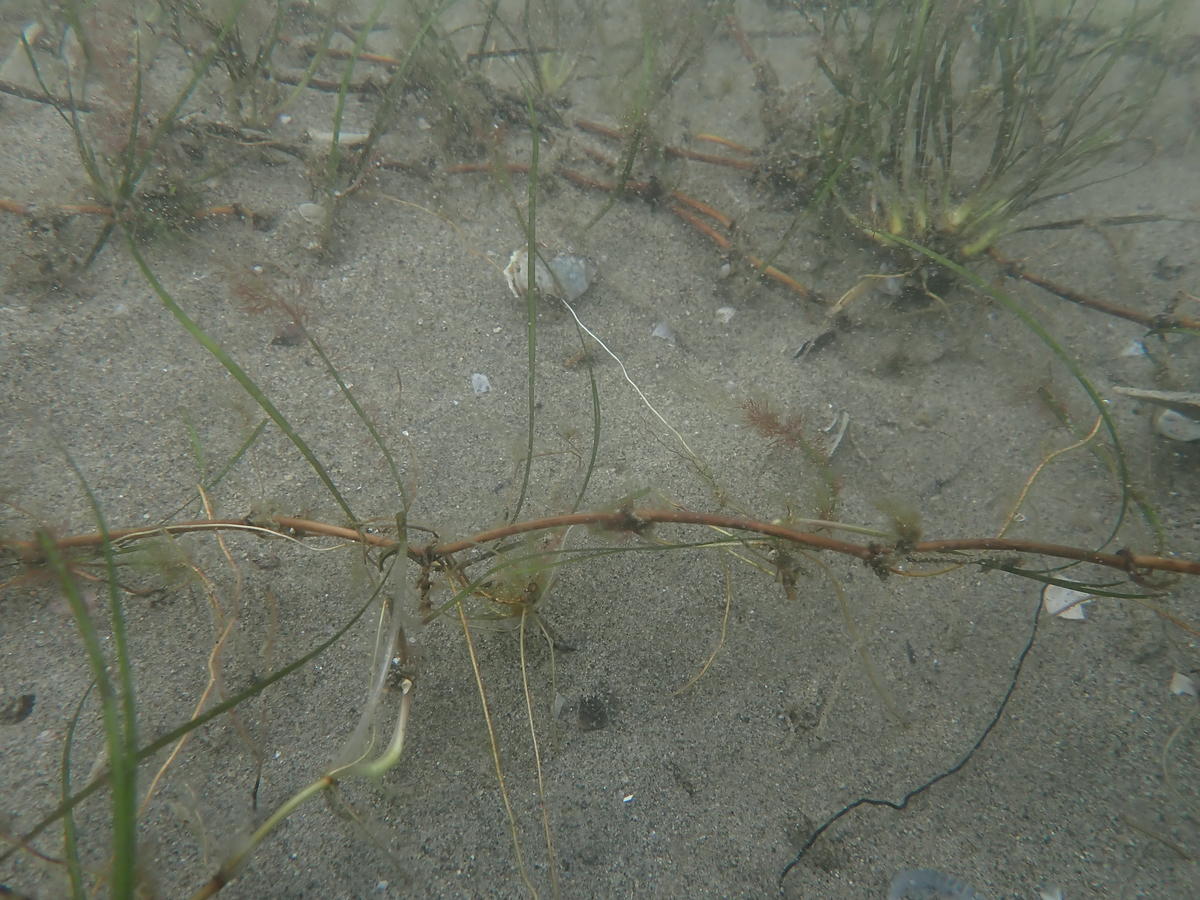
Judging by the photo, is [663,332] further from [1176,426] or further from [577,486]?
[1176,426]

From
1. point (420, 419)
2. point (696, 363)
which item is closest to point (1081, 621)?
point (696, 363)

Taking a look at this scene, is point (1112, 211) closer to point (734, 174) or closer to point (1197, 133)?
point (1197, 133)

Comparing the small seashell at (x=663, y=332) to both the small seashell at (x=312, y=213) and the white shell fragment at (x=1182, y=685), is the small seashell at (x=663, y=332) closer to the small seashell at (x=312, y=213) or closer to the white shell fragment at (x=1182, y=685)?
the small seashell at (x=312, y=213)

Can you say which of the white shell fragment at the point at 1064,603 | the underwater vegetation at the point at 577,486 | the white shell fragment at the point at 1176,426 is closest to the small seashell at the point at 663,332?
the underwater vegetation at the point at 577,486

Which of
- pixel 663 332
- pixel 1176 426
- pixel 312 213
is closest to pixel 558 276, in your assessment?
pixel 663 332

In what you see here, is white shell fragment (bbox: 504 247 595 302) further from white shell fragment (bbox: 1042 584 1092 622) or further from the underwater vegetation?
white shell fragment (bbox: 1042 584 1092 622)

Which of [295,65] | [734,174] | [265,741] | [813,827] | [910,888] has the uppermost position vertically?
[295,65]

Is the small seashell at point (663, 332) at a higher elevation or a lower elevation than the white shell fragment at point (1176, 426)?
higher
